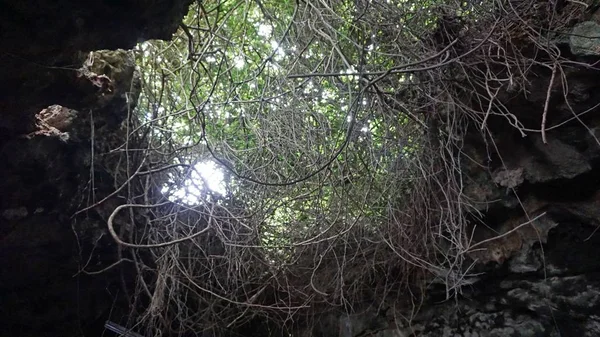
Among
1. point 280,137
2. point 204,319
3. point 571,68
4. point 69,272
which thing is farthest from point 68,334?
point 571,68

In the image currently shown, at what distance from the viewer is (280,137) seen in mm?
1869

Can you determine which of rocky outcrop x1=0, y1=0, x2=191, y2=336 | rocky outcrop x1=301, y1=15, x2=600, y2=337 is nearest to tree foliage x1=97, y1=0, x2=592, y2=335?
rocky outcrop x1=301, y1=15, x2=600, y2=337

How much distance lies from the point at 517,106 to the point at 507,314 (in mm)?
715

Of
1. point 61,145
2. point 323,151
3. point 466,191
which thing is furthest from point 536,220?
point 61,145

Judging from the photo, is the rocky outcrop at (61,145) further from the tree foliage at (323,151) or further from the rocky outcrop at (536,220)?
the rocky outcrop at (536,220)

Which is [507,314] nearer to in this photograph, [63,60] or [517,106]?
[517,106]

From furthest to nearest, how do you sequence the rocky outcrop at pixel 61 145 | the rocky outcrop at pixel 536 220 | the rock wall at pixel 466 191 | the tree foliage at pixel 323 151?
the tree foliage at pixel 323 151
the rocky outcrop at pixel 536 220
the rock wall at pixel 466 191
the rocky outcrop at pixel 61 145

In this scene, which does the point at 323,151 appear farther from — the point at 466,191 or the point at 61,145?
the point at 61,145

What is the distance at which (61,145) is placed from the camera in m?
1.62

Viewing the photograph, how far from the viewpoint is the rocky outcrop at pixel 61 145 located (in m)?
1.13

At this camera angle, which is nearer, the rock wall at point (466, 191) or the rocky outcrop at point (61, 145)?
the rocky outcrop at point (61, 145)

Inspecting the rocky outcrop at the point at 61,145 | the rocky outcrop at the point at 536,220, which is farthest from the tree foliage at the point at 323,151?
the rocky outcrop at the point at 61,145

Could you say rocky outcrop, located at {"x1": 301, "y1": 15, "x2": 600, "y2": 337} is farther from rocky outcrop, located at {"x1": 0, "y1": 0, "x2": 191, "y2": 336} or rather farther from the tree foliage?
rocky outcrop, located at {"x1": 0, "y1": 0, "x2": 191, "y2": 336}

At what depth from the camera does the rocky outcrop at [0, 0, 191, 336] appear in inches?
44.3
